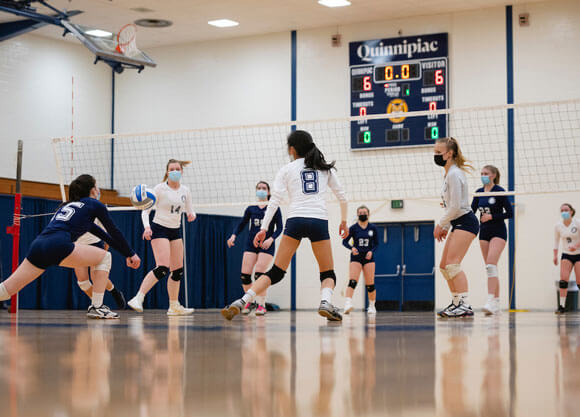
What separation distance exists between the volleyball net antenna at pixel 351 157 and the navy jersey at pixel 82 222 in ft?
23.1

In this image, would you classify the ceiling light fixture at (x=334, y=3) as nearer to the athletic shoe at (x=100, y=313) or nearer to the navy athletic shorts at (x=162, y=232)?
the navy athletic shorts at (x=162, y=232)

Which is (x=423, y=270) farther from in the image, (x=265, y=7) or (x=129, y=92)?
(x=129, y=92)

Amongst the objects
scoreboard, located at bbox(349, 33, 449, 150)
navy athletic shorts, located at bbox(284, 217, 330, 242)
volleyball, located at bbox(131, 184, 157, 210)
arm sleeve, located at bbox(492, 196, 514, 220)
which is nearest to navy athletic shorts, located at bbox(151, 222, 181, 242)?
volleyball, located at bbox(131, 184, 157, 210)

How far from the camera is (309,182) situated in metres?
6.94

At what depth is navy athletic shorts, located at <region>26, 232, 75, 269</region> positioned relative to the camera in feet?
22.7

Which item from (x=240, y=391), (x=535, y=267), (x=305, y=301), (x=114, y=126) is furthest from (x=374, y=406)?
(x=114, y=126)

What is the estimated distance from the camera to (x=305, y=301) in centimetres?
1827

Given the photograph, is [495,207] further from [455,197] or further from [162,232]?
[162,232]

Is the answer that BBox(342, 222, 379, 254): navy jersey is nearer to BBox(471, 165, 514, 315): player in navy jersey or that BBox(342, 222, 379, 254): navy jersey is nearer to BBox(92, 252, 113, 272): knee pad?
BBox(471, 165, 514, 315): player in navy jersey

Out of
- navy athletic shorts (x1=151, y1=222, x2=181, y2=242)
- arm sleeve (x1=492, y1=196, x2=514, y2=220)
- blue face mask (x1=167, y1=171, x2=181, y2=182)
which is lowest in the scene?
navy athletic shorts (x1=151, y1=222, x2=181, y2=242)

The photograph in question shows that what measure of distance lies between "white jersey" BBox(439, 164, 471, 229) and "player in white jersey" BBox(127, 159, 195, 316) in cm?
305

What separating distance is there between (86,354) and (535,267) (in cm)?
1406

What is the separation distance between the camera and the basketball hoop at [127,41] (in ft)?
46.5

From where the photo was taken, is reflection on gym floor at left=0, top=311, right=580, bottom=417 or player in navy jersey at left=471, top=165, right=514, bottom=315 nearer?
reflection on gym floor at left=0, top=311, right=580, bottom=417
